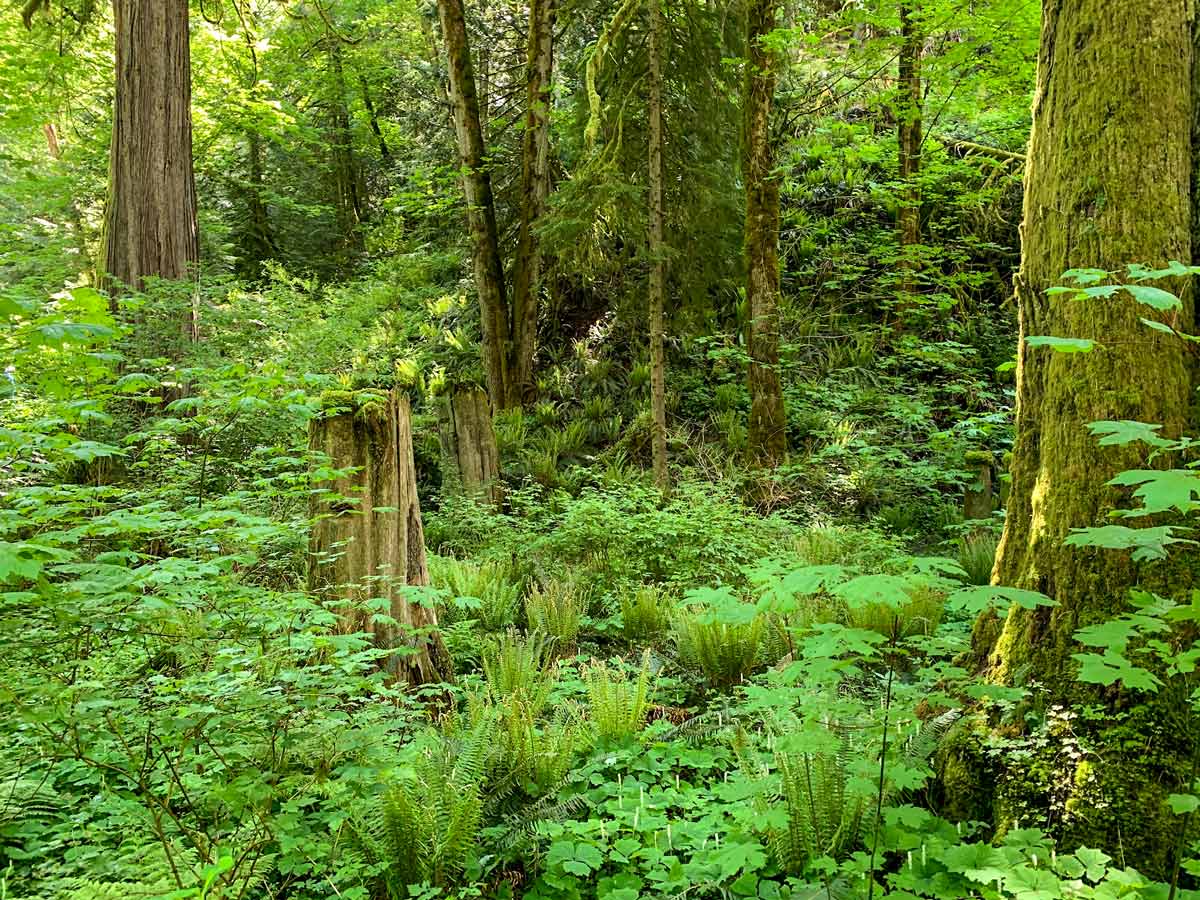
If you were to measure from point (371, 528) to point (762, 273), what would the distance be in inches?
235

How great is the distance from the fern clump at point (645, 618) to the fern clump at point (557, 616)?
34 centimetres

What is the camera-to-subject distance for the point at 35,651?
81.8 inches

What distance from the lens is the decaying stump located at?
7844 mm

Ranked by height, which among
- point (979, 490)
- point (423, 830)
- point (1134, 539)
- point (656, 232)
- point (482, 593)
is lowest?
point (423, 830)

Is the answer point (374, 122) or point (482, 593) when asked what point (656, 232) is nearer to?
point (482, 593)

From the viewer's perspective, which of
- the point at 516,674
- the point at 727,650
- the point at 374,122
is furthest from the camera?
the point at 374,122

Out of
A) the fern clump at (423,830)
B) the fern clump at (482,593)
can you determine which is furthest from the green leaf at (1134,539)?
the fern clump at (482,593)

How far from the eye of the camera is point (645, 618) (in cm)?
462

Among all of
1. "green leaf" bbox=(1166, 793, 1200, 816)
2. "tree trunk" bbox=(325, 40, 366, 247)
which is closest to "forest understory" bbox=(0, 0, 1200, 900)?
"green leaf" bbox=(1166, 793, 1200, 816)

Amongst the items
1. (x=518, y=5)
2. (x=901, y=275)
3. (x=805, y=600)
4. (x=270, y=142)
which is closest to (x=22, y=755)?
(x=805, y=600)

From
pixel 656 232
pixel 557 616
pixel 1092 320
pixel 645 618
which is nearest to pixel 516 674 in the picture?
pixel 557 616

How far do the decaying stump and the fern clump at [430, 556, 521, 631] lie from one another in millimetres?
2639

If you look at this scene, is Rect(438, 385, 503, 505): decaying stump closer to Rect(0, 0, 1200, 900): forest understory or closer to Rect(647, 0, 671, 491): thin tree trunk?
Rect(0, 0, 1200, 900): forest understory

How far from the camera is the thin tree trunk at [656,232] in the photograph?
23.2 ft
